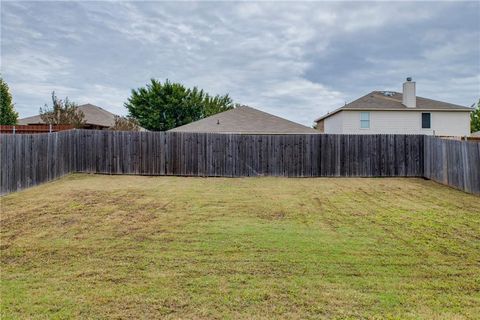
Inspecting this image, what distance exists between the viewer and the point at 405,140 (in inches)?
504

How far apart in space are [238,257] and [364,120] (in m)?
18.9

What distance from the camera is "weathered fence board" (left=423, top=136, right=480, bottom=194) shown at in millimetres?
9273

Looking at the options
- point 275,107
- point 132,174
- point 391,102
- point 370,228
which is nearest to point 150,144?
point 132,174

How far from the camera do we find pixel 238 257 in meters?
4.21

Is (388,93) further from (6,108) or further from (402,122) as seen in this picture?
(6,108)

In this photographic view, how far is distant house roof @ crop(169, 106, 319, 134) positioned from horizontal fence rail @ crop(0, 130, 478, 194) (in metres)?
5.89

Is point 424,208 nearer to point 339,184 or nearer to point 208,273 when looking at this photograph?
point 339,184

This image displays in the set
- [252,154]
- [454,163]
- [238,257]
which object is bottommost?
[238,257]

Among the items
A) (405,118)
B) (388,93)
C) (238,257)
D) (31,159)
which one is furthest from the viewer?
(388,93)

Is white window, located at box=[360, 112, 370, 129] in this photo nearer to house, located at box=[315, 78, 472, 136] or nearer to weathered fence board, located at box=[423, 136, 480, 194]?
house, located at box=[315, 78, 472, 136]

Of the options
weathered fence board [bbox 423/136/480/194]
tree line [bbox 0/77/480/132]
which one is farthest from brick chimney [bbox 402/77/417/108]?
tree line [bbox 0/77/480/132]

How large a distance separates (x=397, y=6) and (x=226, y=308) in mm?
12723

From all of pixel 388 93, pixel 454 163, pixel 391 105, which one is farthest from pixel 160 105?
pixel 454 163

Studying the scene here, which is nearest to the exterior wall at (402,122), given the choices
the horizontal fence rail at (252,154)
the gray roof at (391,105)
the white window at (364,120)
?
the white window at (364,120)
